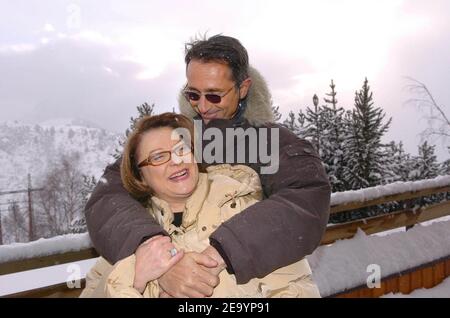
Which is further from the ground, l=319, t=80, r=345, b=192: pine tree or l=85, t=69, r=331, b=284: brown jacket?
l=319, t=80, r=345, b=192: pine tree

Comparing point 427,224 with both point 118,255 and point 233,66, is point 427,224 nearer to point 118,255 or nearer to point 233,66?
point 233,66

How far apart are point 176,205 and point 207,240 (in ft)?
0.92

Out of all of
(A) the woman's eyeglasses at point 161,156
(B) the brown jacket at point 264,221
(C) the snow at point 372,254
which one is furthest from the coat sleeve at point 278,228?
(C) the snow at point 372,254

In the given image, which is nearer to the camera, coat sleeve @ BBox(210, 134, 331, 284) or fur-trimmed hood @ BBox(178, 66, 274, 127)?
coat sleeve @ BBox(210, 134, 331, 284)

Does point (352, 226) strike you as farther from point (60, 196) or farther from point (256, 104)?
point (60, 196)

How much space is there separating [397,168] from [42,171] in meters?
36.8

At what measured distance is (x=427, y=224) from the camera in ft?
18.0

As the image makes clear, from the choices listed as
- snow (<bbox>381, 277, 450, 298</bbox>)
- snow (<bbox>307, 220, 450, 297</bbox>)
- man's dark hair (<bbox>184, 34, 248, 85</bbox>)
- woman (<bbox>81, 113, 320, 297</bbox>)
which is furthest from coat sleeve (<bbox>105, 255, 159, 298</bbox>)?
snow (<bbox>381, 277, 450, 298</bbox>)

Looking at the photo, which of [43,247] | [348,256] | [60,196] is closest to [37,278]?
[43,247]

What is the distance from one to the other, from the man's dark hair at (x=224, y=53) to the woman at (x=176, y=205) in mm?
329

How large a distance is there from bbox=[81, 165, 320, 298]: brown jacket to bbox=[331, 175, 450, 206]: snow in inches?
105

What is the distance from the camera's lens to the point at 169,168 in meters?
1.72

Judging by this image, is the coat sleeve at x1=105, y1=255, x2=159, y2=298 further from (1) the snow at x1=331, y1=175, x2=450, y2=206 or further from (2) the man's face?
(1) the snow at x1=331, y1=175, x2=450, y2=206

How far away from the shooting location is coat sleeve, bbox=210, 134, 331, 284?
146 centimetres
